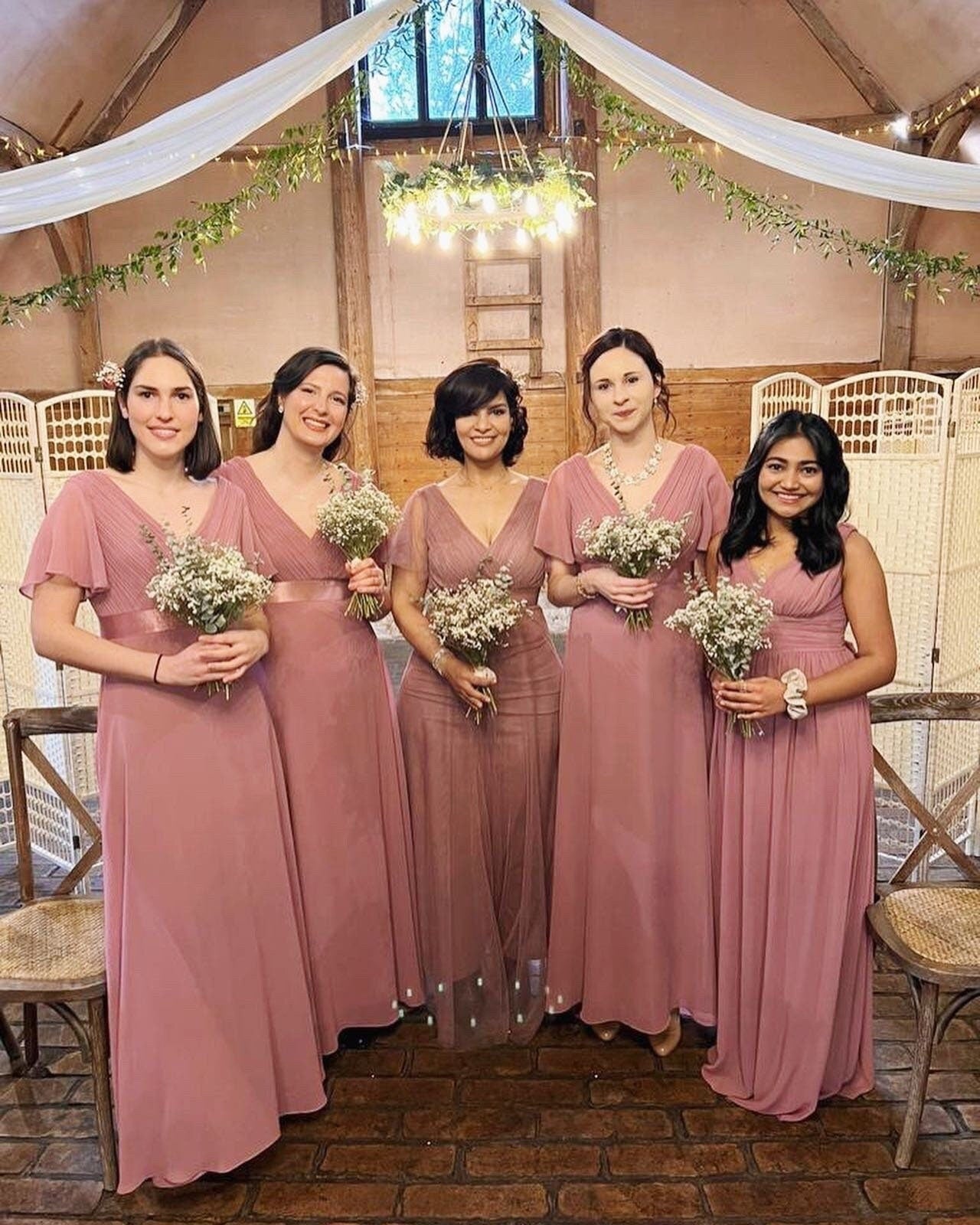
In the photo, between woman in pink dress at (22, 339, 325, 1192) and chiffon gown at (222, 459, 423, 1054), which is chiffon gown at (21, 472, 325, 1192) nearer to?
woman in pink dress at (22, 339, 325, 1192)

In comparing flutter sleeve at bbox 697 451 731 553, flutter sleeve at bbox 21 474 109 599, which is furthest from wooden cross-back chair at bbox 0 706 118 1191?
flutter sleeve at bbox 697 451 731 553

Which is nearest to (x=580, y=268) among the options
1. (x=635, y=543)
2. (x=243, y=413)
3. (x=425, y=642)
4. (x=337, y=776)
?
(x=243, y=413)

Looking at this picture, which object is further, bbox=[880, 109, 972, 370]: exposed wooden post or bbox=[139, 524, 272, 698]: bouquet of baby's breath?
bbox=[880, 109, 972, 370]: exposed wooden post

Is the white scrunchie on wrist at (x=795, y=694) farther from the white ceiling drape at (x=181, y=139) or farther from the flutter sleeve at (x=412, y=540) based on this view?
the white ceiling drape at (x=181, y=139)

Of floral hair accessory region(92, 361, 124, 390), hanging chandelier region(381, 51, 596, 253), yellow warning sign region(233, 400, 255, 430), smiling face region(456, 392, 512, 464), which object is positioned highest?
hanging chandelier region(381, 51, 596, 253)

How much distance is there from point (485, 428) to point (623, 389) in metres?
0.46

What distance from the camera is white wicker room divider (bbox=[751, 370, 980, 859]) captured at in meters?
4.70

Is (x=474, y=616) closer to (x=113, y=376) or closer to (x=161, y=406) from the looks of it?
(x=161, y=406)

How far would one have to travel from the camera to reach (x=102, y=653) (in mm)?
2361

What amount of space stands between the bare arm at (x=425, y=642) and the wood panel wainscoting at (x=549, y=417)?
26.2ft

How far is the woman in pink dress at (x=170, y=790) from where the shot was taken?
2.40m

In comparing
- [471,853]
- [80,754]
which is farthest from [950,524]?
[80,754]

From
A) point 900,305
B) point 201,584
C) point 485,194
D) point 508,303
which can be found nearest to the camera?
point 201,584

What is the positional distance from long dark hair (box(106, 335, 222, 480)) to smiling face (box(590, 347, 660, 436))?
1.19 metres
